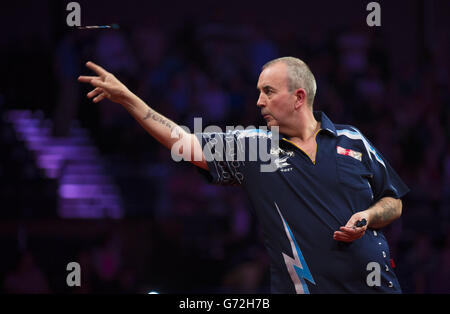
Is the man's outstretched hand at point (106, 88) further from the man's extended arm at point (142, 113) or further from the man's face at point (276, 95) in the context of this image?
the man's face at point (276, 95)

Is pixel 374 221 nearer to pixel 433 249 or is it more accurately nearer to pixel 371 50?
pixel 433 249

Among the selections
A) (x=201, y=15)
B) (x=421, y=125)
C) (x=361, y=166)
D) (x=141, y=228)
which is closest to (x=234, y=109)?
(x=201, y=15)

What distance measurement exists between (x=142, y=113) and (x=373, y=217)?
4.48 ft

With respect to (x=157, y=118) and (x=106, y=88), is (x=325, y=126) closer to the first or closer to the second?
(x=157, y=118)

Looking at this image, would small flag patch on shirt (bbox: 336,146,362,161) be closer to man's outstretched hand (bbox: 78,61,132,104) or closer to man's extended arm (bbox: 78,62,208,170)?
man's extended arm (bbox: 78,62,208,170)

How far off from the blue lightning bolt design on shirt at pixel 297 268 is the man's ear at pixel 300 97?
735 millimetres

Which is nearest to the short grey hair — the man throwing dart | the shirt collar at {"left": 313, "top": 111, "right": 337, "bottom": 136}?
the man throwing dart

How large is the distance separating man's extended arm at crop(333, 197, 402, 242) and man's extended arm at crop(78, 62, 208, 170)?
85 cm

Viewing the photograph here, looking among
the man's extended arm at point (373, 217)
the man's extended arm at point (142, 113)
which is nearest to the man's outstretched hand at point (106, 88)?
the man's extended arm at point (142, 113)

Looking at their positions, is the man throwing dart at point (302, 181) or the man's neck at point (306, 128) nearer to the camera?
the man throwing dart at point (302, 181)

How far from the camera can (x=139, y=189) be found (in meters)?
7.27

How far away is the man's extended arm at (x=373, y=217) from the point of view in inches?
115

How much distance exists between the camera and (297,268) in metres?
3.05

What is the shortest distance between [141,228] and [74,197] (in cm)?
103
